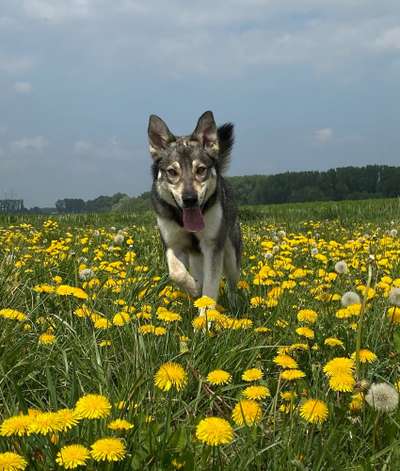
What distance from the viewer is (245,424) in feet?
6.59

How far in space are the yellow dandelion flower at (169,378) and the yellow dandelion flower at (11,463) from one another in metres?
0.70

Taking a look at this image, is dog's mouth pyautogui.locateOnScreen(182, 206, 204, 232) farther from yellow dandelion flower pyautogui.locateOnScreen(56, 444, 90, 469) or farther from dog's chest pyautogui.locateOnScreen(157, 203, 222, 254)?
yellow dandelion flower pyautogui.locateOnScreen(56, 444, 90, 469)

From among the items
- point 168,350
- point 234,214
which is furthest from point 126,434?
point 234,214

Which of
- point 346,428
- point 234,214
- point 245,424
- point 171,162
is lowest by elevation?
point 346,428

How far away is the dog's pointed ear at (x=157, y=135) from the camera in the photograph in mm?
6059

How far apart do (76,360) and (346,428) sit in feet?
4.21

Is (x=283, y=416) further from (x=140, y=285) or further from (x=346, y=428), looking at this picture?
(x=140, y=285)

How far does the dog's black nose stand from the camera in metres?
5.30

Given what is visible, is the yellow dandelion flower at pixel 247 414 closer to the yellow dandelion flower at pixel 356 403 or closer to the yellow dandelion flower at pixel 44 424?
the yellow dandelion flower at pixel 356 403

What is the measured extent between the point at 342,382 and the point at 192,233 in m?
3.50

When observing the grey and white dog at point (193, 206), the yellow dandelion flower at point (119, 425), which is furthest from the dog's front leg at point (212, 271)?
the yellow dandelion flower at point (119, 425)

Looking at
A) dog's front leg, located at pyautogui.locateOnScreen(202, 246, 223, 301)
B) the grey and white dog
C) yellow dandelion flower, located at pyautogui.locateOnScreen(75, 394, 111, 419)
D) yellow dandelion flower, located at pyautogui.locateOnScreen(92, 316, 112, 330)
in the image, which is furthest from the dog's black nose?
yellow dandelion flower, located at pyautogui.locateOnScreen(75, 394, 111, 419)

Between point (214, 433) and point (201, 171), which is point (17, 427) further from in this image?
point (201, 171)

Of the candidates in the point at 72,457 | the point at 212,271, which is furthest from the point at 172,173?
the point at 72,457
